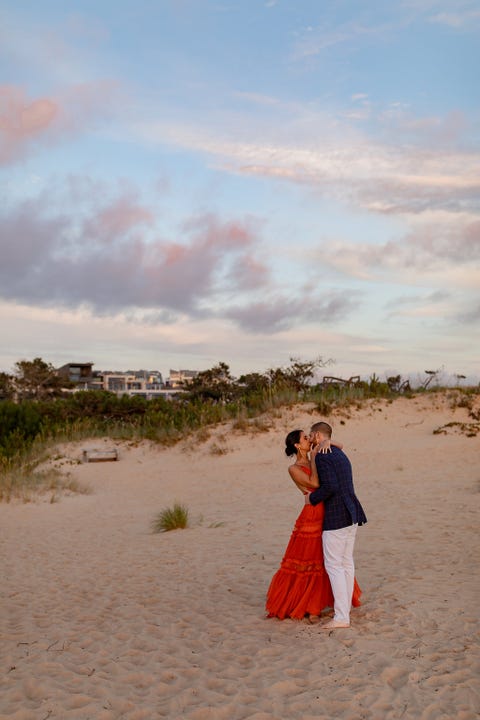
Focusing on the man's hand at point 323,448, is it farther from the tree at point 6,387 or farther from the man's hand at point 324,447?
the tree at point 6,387

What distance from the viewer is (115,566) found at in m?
10.5

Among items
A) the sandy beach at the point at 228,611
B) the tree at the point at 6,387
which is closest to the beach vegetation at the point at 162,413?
Answer: the sandy beach at the point at 228,611

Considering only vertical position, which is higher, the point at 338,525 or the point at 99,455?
the point at 338,525

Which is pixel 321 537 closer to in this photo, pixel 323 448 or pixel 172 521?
pixel 323 448

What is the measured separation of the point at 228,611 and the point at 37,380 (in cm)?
5354

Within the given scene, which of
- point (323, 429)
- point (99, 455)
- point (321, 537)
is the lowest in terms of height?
point (99, 455)

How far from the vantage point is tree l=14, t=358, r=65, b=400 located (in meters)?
56.9

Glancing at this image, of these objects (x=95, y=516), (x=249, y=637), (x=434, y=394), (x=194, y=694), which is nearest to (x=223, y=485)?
(x=95, y=516)

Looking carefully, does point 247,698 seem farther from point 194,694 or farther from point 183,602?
point 183,602

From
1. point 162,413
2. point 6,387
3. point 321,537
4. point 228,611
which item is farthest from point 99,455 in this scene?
point 6,387

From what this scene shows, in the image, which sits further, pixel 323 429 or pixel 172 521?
pixel 172 521

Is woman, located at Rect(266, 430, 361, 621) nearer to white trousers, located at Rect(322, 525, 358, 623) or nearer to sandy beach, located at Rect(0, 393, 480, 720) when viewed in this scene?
white trousers, located at Rect(322, 525, 358, 623)

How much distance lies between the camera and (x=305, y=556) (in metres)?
6.77

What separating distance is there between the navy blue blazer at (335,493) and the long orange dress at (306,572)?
0.15 m
